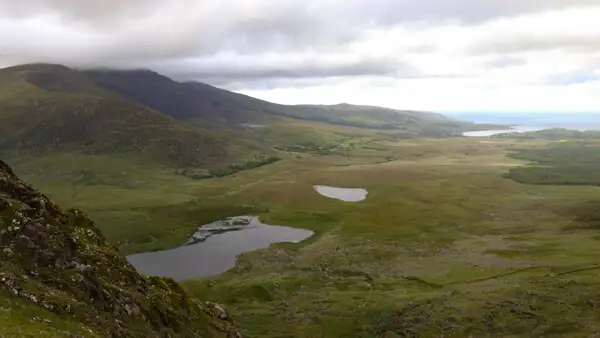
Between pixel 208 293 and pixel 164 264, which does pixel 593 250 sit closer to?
pixel 208 293

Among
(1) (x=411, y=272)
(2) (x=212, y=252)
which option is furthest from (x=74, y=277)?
(2) (x=212, y=252)

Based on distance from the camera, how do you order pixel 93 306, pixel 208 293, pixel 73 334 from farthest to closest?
1. pixel 208 293
2. pixel 93 306
3. pixel 73 334

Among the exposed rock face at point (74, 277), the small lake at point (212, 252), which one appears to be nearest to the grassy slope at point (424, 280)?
the small lake at point (212, 252)

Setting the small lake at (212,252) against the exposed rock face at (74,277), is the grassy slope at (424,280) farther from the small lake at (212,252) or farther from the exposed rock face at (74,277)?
the exposed rock face at (74,277)

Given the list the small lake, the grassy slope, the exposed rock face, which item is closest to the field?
the grassy slope

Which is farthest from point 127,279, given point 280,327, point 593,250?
point 593,250

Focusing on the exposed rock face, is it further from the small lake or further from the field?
the small lake
